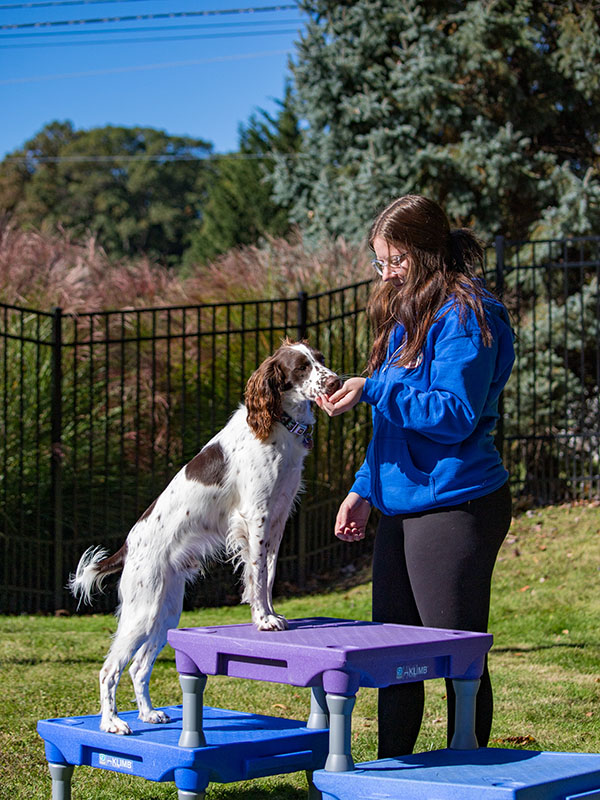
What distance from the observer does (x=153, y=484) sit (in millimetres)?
8461

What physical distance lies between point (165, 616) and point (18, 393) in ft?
19.0

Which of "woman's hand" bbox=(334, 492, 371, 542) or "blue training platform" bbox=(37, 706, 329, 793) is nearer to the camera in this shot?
"blue training platform" bbox=(37, 706, 329, 793)

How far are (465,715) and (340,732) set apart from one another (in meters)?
0.46

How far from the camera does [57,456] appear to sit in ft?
27.2

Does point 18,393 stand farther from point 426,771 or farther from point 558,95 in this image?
point 558,95

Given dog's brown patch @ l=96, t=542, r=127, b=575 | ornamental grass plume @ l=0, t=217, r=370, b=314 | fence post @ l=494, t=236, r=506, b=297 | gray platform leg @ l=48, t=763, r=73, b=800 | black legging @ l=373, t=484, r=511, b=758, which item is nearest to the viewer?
black legging @ l=373, t=484, r=511, b=758

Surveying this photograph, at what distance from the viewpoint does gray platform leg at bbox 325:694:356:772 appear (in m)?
2.59

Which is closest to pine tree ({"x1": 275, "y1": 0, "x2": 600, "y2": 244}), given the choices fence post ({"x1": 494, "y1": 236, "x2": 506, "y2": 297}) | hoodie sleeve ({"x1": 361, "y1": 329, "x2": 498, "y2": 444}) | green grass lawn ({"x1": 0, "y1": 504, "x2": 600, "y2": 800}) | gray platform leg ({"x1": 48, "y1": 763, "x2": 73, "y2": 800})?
fence post ({"x1": 494, "y1": 236, "x2": 506, "y2": 297})

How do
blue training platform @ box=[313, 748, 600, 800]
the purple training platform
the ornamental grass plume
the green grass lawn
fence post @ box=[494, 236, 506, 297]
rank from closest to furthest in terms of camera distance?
1. blue training platform @ box=[313, 748, 600, 800]
2. the purple training platform
3. the green grass lawn
4. fence post @ box=[494, 236, 506, 297]
5. the ornamental grass plume

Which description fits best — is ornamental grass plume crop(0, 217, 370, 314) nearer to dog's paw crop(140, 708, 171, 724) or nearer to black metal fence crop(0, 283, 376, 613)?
black metal fence crop(0, 283, 376, 613)

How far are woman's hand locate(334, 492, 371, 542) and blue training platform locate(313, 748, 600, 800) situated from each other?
0.94 m

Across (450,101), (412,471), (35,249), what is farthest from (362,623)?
(450,101)

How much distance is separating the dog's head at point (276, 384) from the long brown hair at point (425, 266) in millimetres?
352

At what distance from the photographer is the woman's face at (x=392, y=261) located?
3.13 meters
